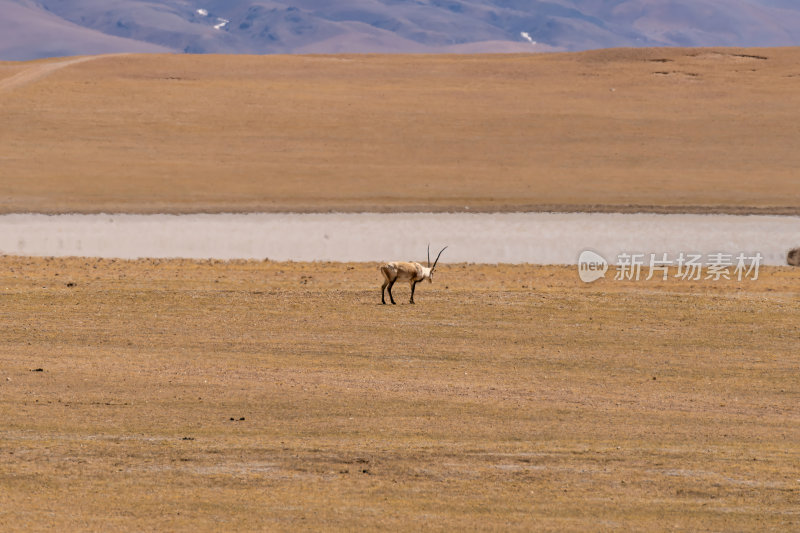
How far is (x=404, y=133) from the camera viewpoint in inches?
1927

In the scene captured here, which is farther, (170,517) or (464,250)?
(464,250)

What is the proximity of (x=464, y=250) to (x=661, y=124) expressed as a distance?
85.6 ft

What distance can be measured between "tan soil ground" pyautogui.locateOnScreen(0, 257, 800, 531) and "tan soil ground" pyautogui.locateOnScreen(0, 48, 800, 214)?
66.5 feet

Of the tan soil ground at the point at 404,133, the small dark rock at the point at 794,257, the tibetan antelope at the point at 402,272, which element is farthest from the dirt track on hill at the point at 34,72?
the tibetan antelope at the point at 402,272

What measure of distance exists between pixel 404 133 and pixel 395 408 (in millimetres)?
38751

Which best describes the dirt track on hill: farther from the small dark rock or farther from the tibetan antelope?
the tibetan antelope

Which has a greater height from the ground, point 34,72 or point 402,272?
point 34,72

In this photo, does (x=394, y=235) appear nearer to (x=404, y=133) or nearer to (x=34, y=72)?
(x=404, y=133)

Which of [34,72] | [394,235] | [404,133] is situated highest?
[34,72]

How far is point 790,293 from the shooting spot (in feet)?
62.7

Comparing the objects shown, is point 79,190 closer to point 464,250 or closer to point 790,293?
point 464,250

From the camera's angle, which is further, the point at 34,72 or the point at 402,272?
the point at 34,72

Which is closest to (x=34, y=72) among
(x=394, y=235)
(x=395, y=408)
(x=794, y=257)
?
(x=394, y=235)

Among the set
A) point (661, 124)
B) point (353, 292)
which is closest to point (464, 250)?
point (353, 292)
